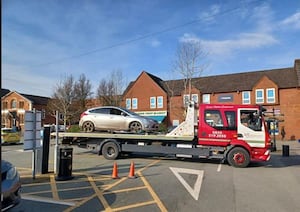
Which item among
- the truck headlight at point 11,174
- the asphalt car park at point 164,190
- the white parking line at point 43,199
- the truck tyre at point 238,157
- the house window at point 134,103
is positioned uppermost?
the house window at point 134,103

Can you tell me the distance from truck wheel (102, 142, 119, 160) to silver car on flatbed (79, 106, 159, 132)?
77cm

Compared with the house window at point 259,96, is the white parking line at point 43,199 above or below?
below

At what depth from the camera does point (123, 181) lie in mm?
9172

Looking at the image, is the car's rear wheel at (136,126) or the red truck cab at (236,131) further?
the car's rear wheel at (136,126)

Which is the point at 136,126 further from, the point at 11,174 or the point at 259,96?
the point at 259,96

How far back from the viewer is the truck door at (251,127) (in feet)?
41.3

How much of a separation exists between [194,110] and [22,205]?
8807 mm

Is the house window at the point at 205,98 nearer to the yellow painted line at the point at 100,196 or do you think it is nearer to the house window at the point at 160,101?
the house window at the point at 160,101

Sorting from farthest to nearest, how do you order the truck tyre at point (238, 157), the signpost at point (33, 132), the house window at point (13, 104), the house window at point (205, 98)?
1. the house window at point (13, 104)
2. the house window at point (205, 98)
3. the truck tyre at point (238, 157)
4. the signpost at point (33, 132)

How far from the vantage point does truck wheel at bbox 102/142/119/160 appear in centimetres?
1441

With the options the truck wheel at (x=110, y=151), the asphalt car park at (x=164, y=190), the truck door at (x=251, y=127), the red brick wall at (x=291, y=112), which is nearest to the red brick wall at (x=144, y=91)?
the red brick wall at (x=291, y=112)

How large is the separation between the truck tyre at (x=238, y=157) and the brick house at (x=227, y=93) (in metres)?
20.8

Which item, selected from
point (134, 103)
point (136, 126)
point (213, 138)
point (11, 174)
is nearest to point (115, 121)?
point (136, 126)

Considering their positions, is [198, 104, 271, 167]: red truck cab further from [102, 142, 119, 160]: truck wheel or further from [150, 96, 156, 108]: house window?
[150, 96, 156, 108]: house window
